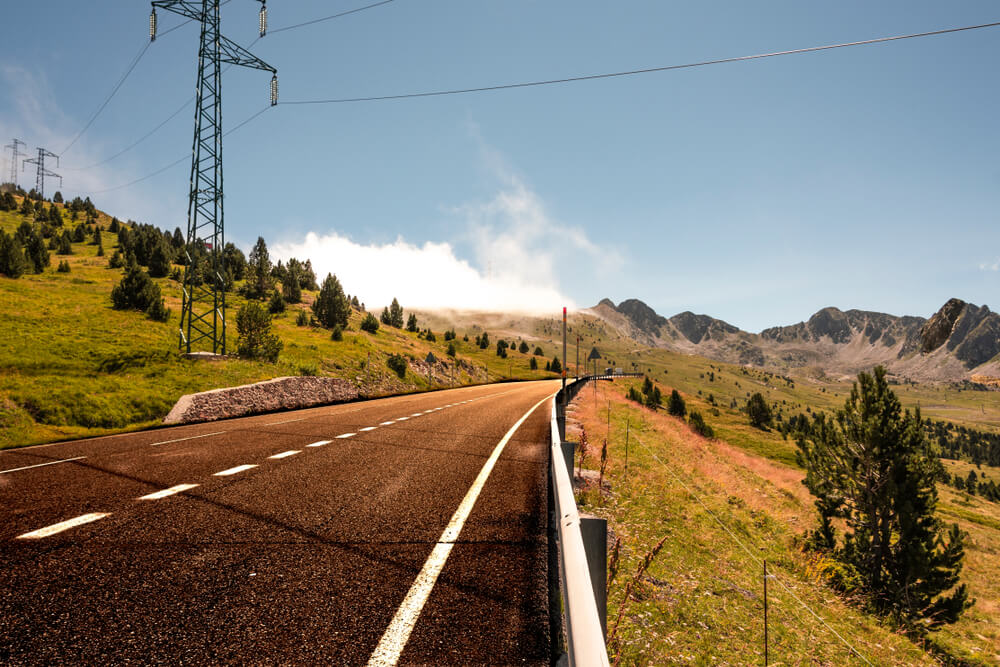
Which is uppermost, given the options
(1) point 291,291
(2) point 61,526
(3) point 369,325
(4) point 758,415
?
(1) point 291,291

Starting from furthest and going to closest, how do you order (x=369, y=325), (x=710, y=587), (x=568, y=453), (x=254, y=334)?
(x=369, y=325)
(x=254, y=334)
(x=710, y=587)
(x=568, y=453)

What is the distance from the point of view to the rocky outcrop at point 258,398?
1498cm

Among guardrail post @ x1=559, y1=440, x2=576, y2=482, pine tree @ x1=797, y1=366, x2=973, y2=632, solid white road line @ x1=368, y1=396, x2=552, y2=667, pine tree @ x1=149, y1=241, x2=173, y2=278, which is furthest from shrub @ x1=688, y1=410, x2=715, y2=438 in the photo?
pine tree @ x1=149, y1=241, x2=173, y2=278

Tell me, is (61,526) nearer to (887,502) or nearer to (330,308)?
(887,502)

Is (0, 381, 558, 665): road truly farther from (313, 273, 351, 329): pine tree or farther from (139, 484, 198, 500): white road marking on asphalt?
(313, 273, 351, 329): pine tree

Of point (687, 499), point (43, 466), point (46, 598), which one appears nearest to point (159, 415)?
point (43, 466)

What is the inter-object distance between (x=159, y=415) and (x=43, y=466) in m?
10.2

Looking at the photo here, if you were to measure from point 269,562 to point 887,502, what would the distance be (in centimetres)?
3587

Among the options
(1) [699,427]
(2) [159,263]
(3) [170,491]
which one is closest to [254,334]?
(3) [170,491]

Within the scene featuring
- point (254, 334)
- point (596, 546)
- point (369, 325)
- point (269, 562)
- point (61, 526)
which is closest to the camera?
point (596, 546)

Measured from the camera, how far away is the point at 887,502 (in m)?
27.3

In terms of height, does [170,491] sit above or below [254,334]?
below

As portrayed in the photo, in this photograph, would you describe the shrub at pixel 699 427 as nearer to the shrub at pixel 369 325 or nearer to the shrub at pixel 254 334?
the shrub at pixel 369 325

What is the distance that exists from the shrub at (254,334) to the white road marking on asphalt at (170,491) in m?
22.8
